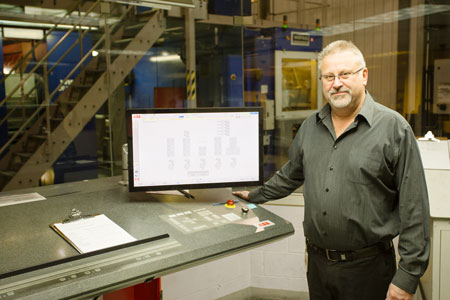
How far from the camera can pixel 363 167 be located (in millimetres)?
1631

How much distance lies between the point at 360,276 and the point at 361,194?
1.05ft

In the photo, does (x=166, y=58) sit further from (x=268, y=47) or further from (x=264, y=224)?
(x=264, y=224)

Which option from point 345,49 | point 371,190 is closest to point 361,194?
point 371,190

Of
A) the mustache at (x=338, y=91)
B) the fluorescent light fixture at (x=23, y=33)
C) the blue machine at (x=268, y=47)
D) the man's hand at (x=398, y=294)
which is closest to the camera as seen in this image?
the man's hand at (x=398, y=294)

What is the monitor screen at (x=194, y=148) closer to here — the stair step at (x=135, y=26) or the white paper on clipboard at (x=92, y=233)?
the white paper on clipboard at (x=92, y=233)

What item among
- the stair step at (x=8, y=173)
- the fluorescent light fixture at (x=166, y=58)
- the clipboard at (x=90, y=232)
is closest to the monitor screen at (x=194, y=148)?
the clipboard at (x=90, y=232)

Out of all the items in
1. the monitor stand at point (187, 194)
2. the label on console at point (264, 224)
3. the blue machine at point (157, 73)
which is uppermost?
the blue machine at point (157, 73)

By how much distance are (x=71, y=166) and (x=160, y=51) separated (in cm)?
Result: 184

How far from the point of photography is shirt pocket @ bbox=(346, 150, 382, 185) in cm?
162

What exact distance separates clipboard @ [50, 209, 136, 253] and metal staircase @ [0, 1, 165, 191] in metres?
3.28

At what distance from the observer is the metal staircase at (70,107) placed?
4742mm

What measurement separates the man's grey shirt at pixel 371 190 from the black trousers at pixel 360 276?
74 millimetres

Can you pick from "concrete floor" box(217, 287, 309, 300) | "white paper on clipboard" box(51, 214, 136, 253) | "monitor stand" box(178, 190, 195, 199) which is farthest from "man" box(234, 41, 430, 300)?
"concrete floor" box(217, 287, 309, 300)

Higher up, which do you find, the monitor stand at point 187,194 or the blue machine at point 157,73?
the blue machine at point 157,73
